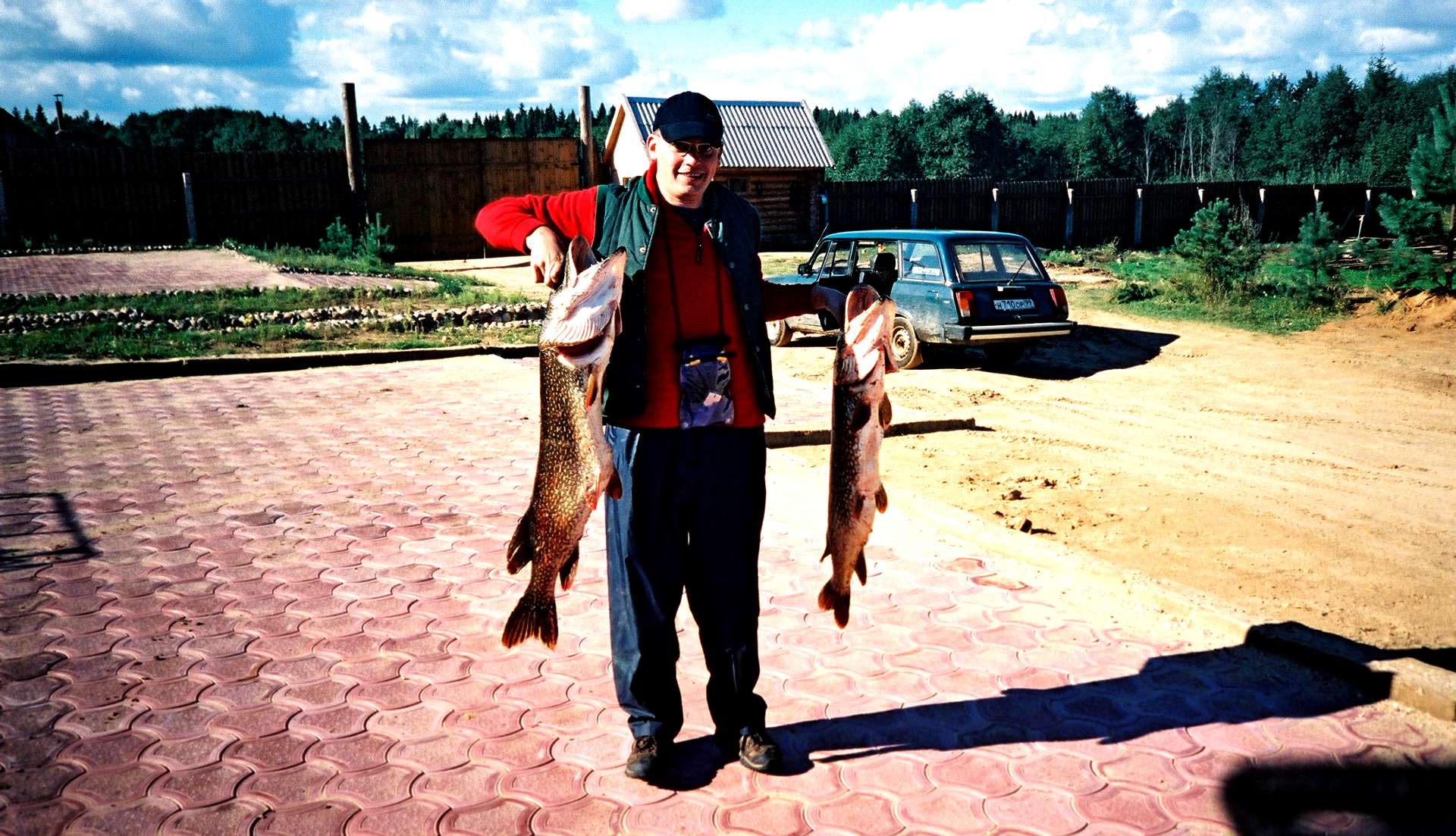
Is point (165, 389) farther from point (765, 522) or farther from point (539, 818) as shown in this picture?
point (539, 818)

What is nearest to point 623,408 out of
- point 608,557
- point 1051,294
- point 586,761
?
point 608,557

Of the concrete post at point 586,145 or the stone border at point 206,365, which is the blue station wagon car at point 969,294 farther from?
the concrete post at point 586,145

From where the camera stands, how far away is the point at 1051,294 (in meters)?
12.6

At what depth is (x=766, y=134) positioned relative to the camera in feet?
104

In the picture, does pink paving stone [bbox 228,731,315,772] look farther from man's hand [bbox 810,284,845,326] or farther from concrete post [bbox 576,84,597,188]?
concrete post [bbox 576,84,597,188]

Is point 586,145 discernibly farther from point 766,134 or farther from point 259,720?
point 259,720

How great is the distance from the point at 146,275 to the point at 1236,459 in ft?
61.4

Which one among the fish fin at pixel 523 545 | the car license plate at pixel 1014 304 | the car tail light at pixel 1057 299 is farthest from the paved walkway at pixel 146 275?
the fish fin at pixel 523 545

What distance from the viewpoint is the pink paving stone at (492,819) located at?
3012 mm

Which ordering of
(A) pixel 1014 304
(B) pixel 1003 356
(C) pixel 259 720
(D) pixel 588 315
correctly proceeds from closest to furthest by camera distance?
(D) pixel 588 315 < (C) pixel 259 720 < (A) pixel 1014 304 < (B) pixel 1003 356

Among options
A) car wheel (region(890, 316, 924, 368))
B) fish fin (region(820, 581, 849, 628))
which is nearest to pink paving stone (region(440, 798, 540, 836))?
fish fin (region(820, 581, 849, 628))

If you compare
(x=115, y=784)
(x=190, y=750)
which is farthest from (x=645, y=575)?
(x=115, y=784)

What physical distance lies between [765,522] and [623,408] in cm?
309

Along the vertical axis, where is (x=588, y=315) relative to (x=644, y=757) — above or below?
above
